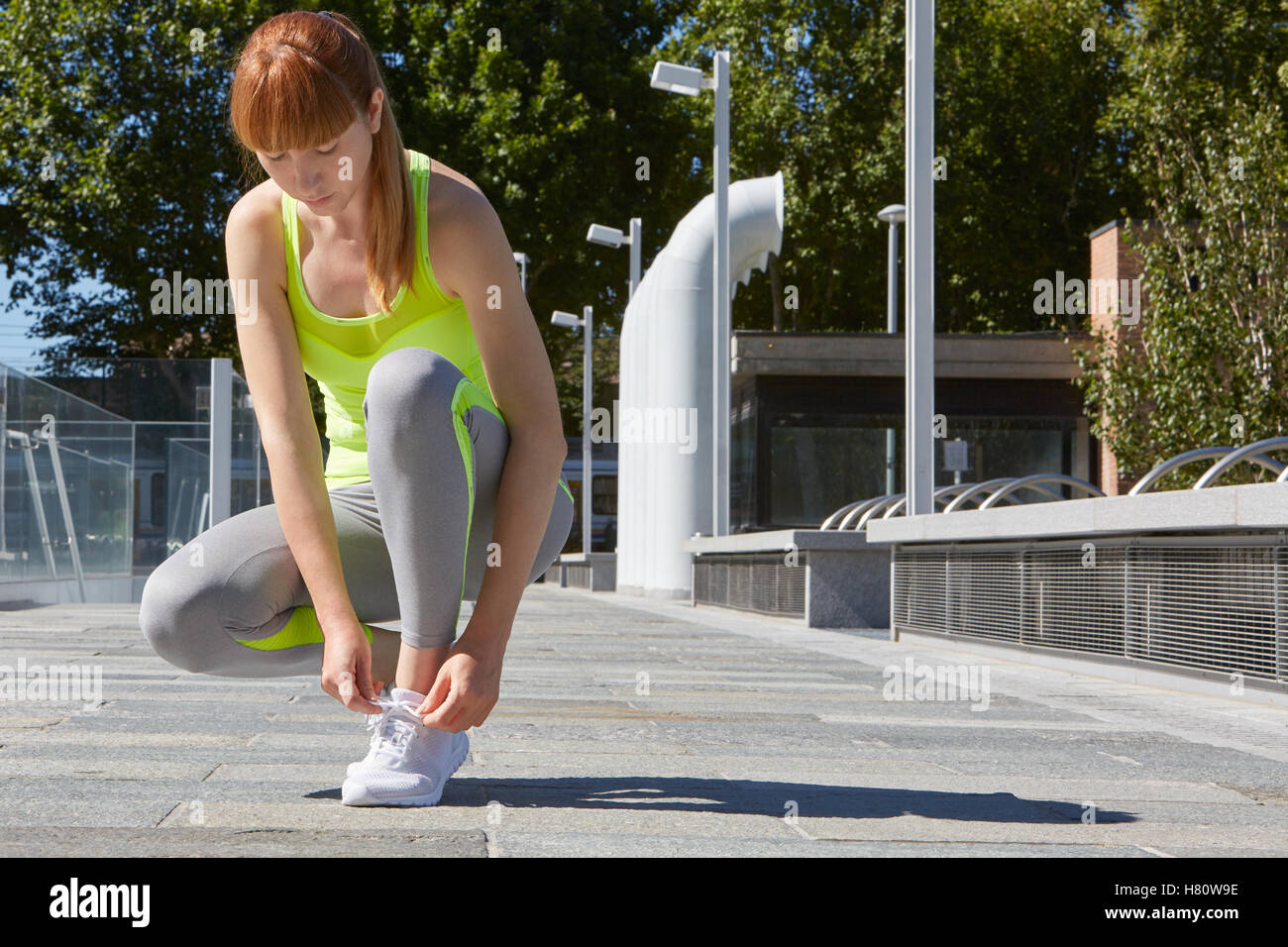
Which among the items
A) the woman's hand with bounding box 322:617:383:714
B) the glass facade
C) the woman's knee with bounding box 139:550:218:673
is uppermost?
the glass facade

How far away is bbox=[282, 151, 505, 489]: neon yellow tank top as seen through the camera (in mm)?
3322

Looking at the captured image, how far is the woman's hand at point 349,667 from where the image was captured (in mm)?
3086

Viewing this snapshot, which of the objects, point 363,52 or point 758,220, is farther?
point 758,220

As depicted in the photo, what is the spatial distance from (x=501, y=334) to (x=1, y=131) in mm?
27632

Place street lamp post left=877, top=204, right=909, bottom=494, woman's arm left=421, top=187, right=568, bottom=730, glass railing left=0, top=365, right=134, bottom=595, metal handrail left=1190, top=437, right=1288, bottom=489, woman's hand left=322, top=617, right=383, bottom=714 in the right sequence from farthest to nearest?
1. street lamp post left=877, top=204, right=909, bottom=494
2. glass railing left=0, top=365, right=134, bottom=595
3. metal handrail left=1190, top=437, right=1288, bottom=489
4. woman's arm left=421, top=187, right=568, bottom=730
5. woman's hand left=322, top=617, right=383, bottom=714

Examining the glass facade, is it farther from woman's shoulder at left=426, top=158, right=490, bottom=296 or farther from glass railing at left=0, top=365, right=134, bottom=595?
woman's shoulder at left=426, top=158, right=490, bottom=296

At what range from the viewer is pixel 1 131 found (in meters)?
28.0

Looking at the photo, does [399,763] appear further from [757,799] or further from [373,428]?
[757,799]

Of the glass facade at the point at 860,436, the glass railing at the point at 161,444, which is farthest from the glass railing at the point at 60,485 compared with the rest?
the glass facade at the point at 860,436

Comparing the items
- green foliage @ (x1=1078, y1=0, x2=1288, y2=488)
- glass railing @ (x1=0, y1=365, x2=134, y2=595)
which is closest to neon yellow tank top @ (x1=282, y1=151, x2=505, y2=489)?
glass railing @ (x1=0, y1=365, x2=134, y2=595)

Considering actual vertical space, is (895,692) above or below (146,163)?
below

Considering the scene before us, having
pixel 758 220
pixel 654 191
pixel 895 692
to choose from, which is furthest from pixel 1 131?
pixel 895 692

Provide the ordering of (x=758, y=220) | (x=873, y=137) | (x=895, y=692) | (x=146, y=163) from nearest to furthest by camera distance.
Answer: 1. (x=895, y=692)
2. (x=758, y=220)
3. (x=146, y=163)
4. (x=873, y=137)
